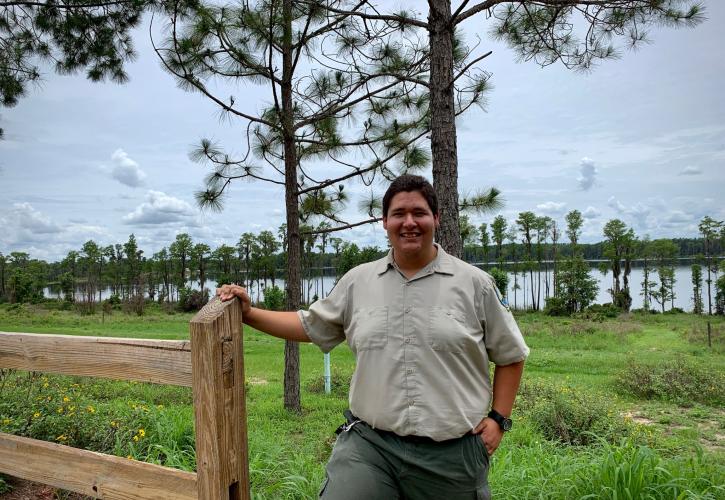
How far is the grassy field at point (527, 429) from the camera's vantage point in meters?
3.06

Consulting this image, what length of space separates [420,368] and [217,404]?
2.23 ft

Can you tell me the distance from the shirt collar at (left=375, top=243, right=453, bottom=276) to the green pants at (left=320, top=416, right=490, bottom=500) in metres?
0.58

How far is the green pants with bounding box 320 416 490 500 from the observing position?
179 centimetres

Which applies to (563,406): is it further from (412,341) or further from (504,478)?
A: (412,341)

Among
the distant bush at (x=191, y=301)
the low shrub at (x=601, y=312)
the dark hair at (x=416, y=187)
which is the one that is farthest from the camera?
the distant bush at (x=191, y=301)

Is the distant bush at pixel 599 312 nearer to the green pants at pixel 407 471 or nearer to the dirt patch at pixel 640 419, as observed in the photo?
the dirt patch at pixel 640 419

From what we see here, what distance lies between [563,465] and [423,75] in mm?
5357

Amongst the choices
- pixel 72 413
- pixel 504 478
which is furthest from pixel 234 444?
pixel 72 413

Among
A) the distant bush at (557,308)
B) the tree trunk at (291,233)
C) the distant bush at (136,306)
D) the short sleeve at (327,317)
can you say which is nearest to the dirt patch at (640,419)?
the tree trunk at (291,233)

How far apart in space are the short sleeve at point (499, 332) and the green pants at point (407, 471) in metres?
0.31

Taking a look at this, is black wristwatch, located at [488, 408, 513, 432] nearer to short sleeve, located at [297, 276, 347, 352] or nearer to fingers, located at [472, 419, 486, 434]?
fingers, located at [472, 419, 486, 434]

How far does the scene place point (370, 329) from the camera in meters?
1.94

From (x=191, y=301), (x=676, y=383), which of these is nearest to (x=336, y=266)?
(x=191, y=301)

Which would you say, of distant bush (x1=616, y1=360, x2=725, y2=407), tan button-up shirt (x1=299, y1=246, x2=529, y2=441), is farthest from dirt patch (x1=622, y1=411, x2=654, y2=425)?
tan button-up shirt (x1=299, y1=246, x2=529, y2=441)
